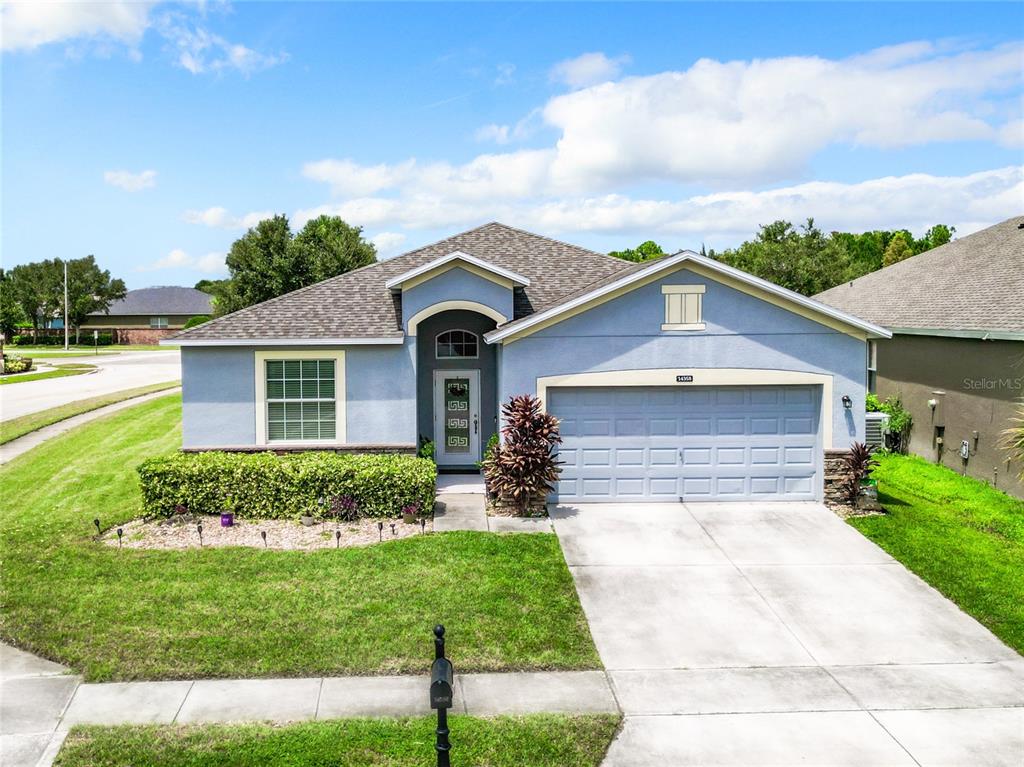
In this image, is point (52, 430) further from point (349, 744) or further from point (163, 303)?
point (163, 303)

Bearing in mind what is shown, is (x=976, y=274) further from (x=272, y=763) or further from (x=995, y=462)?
(x=272, y=763)

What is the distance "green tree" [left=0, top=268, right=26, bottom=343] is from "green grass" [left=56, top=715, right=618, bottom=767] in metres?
66.7

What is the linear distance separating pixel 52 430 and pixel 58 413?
10.0 feet

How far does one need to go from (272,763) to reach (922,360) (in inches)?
678

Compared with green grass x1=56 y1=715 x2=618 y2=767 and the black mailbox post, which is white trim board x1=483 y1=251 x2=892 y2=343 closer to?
green grass x1=56 y1=715 x2=618 y2=767

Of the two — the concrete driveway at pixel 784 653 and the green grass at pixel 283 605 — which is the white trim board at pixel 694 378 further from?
the green grass at pixel 283 605

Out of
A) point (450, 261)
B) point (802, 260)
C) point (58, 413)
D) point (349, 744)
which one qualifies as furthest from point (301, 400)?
point (802, 260)

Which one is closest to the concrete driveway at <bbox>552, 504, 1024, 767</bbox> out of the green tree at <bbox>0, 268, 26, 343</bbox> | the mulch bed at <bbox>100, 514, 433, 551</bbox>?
the mulch bed at <bbox>100, 514, 433, 551</bbox>

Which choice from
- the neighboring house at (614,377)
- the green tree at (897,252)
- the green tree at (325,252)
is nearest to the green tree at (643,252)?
the green tree at (897,252)

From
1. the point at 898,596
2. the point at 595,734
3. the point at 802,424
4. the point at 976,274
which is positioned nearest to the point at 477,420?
the point at 802,424

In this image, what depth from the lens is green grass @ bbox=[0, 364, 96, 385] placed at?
3531 cm

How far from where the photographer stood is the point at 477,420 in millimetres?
16453

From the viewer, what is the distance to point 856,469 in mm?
13375

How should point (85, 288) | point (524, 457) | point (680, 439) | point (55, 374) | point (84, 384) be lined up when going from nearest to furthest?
1. point (524, 457)
2. point (680, 439)
3. point (84, 384)
4. point (55, 374)
5. point (85, 288)
